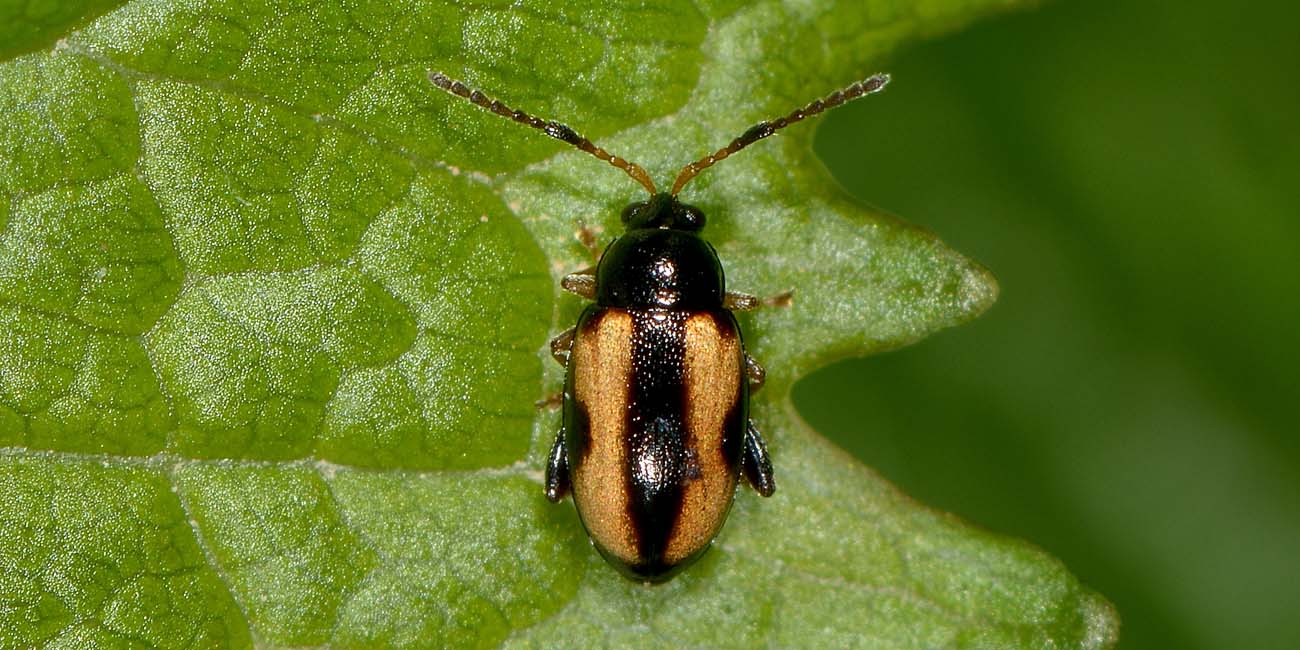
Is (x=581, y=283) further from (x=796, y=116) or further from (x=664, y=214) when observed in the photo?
(x=796, y=116)

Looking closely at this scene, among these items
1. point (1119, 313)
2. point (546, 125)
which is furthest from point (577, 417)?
point (1119, 313)

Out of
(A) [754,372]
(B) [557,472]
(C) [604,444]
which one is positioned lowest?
(B) [557,472]

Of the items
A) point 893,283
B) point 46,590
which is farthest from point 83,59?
point 893,283

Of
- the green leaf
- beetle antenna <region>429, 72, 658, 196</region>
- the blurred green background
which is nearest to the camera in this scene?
the green leaf

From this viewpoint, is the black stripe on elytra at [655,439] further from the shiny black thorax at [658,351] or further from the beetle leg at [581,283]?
the beetle leg at [581,283]

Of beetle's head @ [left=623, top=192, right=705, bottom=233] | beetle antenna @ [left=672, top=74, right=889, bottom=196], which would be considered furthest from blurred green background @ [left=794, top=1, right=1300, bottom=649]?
beetle's head @ [left=623, top=192, right=705, bottom=233]

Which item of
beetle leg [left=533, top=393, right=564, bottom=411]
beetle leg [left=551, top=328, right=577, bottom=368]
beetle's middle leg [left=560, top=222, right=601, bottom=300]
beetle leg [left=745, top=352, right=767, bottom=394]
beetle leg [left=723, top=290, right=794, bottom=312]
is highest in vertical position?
beetle's middle leg [left=560, top=222, right=601, bottom=300]

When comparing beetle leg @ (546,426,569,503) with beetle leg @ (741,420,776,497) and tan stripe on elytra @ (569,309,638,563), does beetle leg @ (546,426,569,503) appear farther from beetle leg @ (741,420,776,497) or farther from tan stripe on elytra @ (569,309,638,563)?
beetle leg @ (741,420,776,497)
